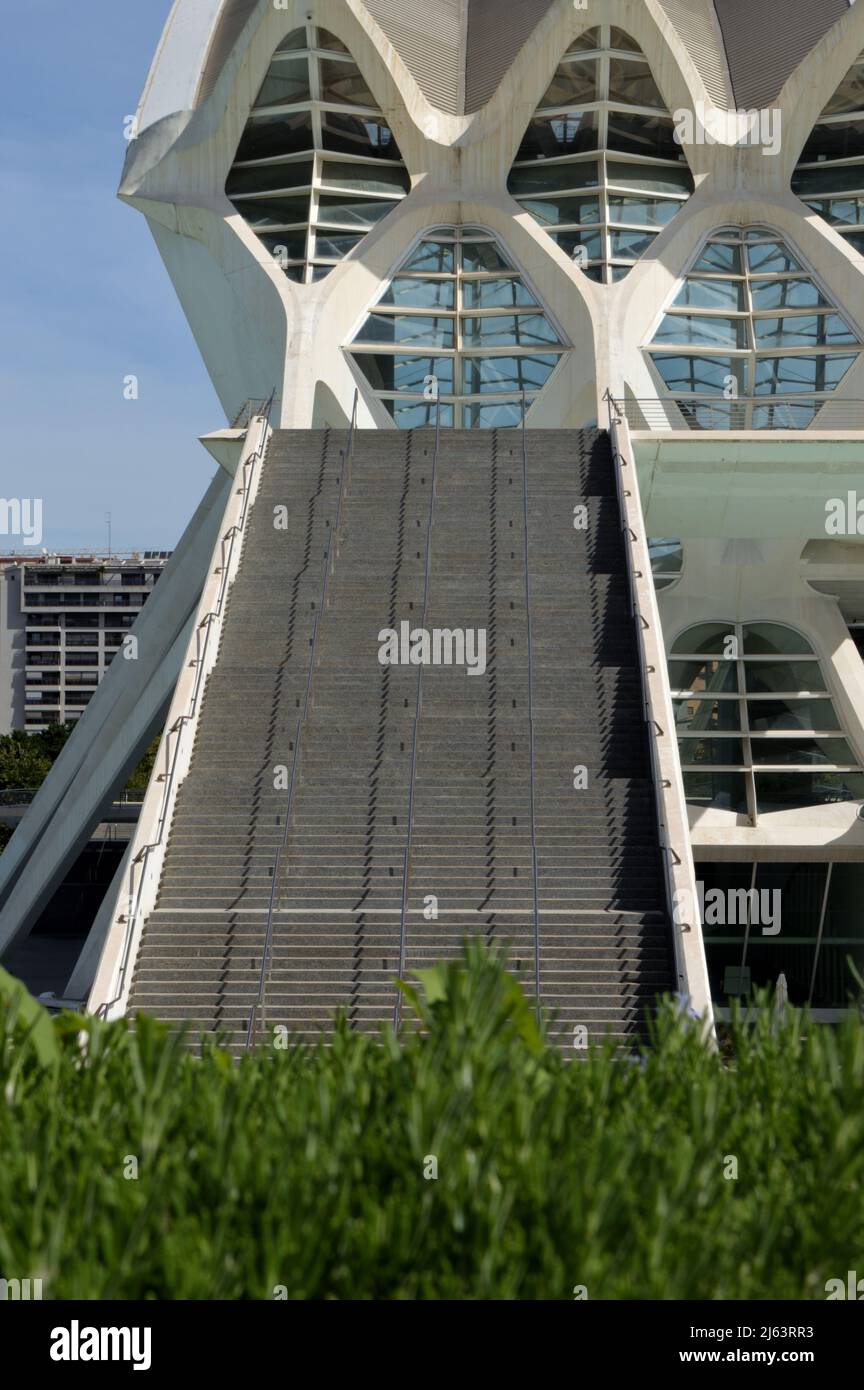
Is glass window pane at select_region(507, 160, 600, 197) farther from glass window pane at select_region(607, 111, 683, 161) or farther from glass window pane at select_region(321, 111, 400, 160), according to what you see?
glass window pane at select_region(321, 111, 400, 160)

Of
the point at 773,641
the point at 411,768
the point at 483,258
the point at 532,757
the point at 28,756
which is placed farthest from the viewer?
the point at 28,756

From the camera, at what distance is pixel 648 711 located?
17031 millimetres

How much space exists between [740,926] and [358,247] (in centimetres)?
1552

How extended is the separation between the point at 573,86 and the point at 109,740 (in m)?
16.9

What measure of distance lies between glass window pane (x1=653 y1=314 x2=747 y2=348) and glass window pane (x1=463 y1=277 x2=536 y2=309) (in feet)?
9.30

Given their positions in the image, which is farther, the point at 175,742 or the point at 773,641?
the point at 773,641

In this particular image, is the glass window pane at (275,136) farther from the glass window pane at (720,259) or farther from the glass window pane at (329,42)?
the glass window pane at (720,259)

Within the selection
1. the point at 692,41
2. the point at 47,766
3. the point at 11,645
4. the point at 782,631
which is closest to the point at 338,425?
the point at 782,631

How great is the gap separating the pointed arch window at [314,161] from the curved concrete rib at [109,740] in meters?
5.42

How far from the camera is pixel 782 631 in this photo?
2914 centimetres

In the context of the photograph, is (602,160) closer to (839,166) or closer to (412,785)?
(839,166)

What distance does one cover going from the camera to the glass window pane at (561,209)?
32.3m

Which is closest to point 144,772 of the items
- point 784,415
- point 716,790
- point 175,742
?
point 784,415

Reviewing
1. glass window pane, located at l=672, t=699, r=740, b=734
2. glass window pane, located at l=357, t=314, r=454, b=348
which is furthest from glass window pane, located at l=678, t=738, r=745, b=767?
glass window pane, located at l=357, t=314, r=454, b=348
